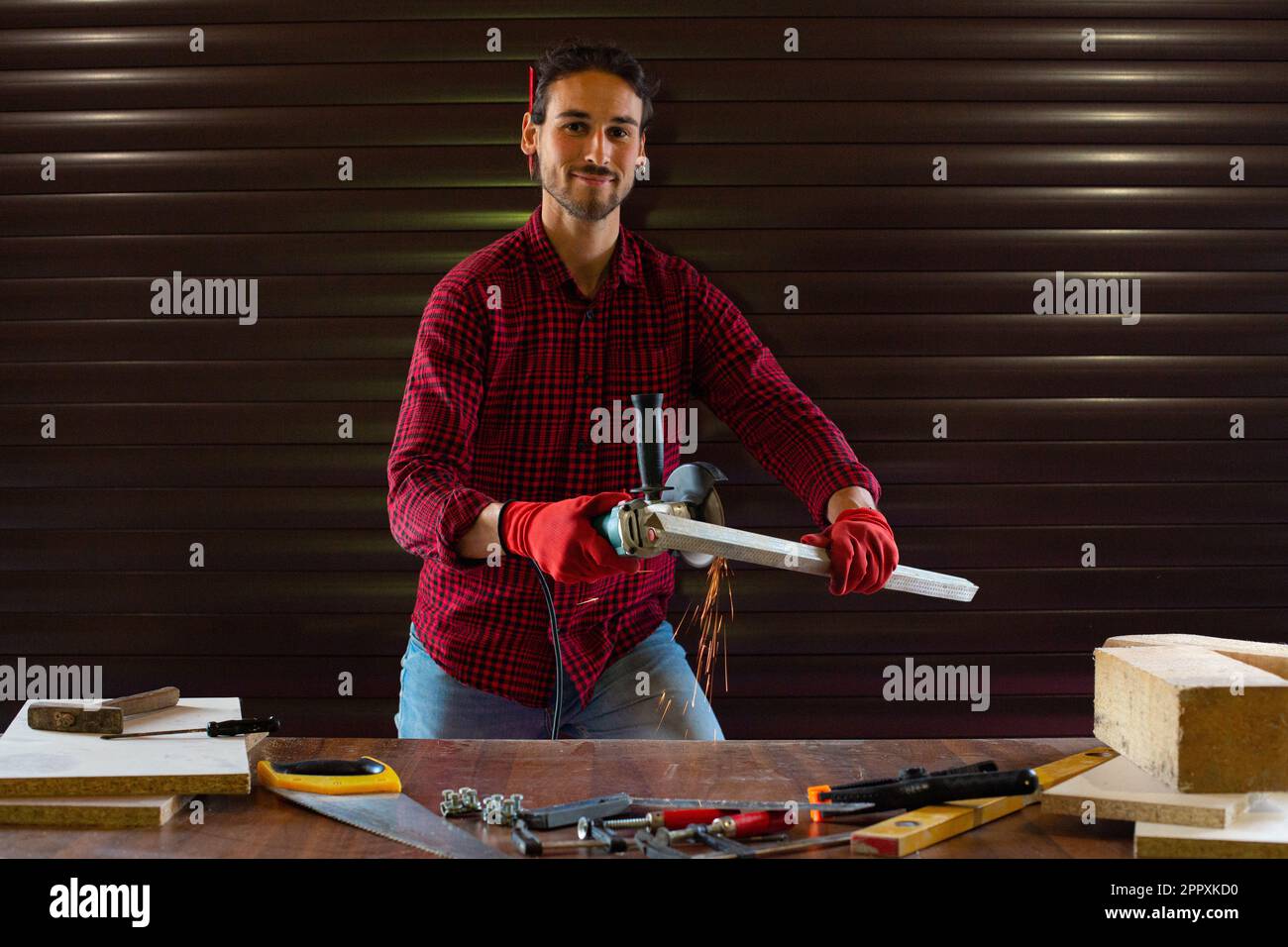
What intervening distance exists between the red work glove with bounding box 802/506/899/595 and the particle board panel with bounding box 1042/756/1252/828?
0.66 m

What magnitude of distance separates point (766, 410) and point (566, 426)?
569 millimetres

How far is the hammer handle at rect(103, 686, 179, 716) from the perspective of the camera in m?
2.38

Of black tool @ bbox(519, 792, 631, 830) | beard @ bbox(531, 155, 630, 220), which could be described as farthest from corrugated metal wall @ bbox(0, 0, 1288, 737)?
black tool @ bbox(519, 792, 631, 830)

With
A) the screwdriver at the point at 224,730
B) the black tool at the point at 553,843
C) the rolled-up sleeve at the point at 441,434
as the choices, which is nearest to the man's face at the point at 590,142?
the rolled-up sleeve at the point at 441,434

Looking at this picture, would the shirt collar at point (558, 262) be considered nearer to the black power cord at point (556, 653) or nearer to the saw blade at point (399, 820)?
the black power cord at point (556, 653)

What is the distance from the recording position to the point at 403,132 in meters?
4.06

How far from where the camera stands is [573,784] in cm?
220

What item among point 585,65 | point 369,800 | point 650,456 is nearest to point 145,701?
point 369,800

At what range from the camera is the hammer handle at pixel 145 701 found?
7.82ft

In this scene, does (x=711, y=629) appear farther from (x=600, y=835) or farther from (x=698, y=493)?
(x=600, y=835)

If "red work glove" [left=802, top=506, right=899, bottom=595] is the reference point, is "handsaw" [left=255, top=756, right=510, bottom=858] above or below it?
below

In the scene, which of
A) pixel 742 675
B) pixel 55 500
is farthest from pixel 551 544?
pixel 55 500

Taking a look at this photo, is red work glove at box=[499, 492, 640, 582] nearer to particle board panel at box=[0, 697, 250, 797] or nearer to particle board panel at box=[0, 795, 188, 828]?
particle board panel at box=[0, 697, 250, 797]

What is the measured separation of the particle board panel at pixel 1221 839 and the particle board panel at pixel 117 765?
151 cm
